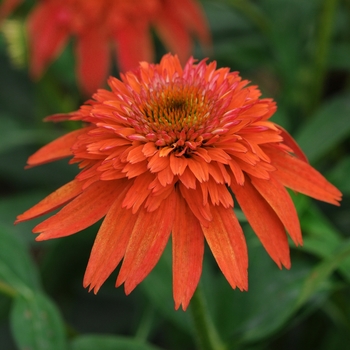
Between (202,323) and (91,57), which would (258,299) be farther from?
(91,57)

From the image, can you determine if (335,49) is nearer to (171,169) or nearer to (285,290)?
(285,290)

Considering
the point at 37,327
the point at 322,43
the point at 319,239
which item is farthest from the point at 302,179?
the point at 322,43

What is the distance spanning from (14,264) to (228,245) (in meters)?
0.40

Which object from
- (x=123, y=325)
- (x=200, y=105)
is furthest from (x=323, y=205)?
(x=200, y=105)

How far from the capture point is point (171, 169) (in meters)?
0.45

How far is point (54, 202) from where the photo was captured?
19.0 inches

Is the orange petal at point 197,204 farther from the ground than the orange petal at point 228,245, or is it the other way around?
the orange petal at point 197,204

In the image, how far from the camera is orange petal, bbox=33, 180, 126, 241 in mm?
459

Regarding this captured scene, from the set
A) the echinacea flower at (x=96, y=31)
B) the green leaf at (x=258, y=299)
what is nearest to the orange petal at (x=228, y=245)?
the green leaf at (x=258, y=299)

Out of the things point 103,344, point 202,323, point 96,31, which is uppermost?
point 96,31

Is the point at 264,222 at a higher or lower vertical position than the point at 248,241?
higher

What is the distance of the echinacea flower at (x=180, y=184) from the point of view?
442 mm

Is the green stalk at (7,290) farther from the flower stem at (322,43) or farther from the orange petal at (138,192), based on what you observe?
the flower stem at (322,43)

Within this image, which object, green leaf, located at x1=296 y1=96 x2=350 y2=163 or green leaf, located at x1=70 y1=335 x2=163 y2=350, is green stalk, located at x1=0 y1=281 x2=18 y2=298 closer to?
green leaf, located at x1=70 y1=335 x2=163 y2=350
